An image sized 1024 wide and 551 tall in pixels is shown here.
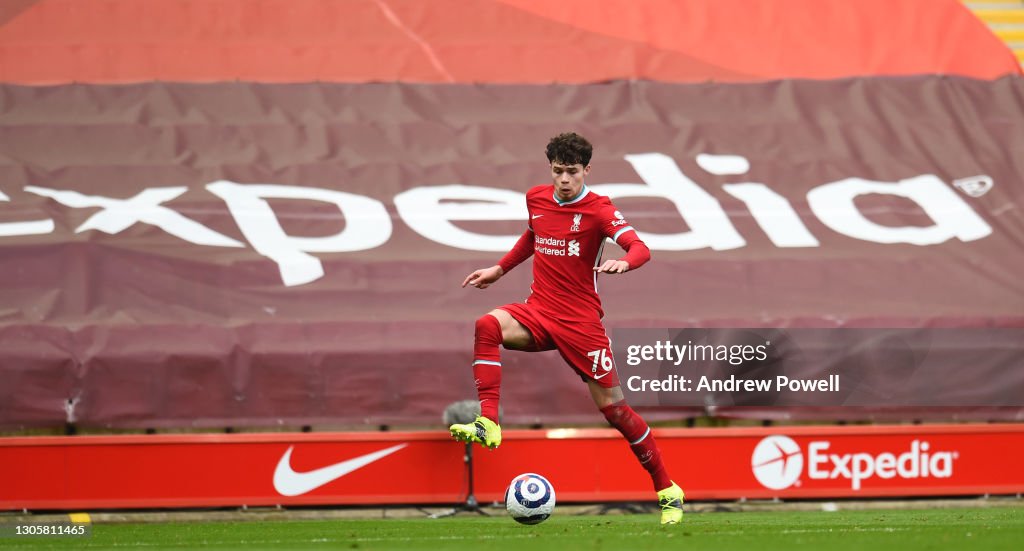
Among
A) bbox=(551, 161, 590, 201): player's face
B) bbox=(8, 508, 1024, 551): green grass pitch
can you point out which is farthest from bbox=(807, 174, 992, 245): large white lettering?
bbox=(551, 161, 590, 201): player's face

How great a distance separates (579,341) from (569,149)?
3.71 ft

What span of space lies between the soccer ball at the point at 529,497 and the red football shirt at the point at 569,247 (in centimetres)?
99

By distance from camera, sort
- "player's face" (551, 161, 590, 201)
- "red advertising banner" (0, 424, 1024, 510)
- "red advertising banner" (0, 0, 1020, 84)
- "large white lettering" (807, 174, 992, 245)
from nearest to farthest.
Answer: "player's face" (551, 161, 590, 201), "red advertising banner" (0, 424, 1024, 510), "large white lettering" (807, 174, 992, 245), "red advertising banner" (0, 0, 1020, 84)

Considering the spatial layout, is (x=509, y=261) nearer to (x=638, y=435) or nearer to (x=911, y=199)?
(x=638, y=435)

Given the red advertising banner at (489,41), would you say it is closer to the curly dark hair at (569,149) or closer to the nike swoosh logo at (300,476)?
the nike swoosh logo at (300,476)

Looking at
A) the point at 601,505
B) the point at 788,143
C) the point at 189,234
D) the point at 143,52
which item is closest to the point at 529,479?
the point at 601,505

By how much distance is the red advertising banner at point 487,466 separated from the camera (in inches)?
395

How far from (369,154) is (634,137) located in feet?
8.59

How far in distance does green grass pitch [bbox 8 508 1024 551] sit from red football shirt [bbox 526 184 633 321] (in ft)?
4.48

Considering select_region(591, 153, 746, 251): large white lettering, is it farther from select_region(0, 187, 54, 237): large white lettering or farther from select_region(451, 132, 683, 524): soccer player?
select_region(0, 187, 54, 237): large white lettering

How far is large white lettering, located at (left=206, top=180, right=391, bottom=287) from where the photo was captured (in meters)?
11.3

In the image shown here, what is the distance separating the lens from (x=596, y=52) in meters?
13.5

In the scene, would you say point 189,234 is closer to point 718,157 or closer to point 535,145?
point 535,145

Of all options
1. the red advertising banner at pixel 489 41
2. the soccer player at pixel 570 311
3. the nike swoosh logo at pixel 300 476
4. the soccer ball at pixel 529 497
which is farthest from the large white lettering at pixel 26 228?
the soccer ball at pixel 529 497
